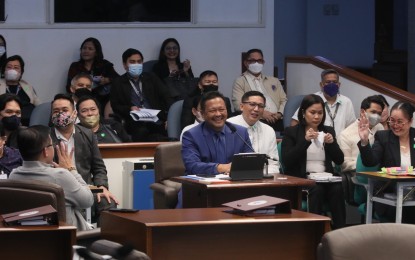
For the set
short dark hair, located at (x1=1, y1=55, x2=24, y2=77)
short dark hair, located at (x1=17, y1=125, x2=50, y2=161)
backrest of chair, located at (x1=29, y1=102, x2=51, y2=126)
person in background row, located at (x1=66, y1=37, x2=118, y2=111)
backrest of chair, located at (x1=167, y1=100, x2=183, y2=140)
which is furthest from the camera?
person in background row, located at (x1=66, y1=37, x2=118, y2=111)

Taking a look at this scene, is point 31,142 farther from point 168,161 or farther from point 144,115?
point 144,115

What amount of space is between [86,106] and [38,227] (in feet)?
13.2

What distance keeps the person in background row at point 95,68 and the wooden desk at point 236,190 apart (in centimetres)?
362

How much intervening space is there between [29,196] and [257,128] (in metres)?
3.75

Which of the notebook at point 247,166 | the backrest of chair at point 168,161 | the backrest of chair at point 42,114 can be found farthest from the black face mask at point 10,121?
the notebook at point 247,166

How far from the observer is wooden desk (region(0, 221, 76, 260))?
227 inches

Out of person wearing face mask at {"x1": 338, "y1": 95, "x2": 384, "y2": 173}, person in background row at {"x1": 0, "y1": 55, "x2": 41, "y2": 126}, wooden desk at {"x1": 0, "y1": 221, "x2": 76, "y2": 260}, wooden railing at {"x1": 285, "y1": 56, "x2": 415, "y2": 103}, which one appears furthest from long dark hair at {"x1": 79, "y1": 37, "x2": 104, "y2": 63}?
wooden desk at {"x1": 0, "y1": 221, "x2": 76, "y2": 260}

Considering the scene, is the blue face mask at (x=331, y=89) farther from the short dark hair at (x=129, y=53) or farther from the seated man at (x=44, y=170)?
the seated man at (x=44, y=170)

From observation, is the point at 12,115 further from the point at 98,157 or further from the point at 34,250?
the point at 34,250

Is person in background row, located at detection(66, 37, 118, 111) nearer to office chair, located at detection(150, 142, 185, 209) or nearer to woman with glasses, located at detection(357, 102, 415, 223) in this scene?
office chair, located at detection(150, 142, 185, 209)

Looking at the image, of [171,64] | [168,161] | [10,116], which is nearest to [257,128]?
[168,161]

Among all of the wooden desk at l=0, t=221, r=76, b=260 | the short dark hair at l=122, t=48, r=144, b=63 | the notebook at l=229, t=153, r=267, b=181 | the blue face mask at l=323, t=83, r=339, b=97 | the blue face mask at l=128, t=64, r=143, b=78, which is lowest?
the wooden desk at l=0, t=221, r=76, b=260

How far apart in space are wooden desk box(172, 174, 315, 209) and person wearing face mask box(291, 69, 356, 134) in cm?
296

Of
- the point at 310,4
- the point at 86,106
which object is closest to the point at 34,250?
the point at 86,106
